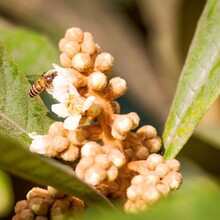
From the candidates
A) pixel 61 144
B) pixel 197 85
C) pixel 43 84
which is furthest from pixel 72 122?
pixel 197 85

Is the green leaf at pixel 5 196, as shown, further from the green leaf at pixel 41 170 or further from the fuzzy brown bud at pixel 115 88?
the green leaf at pixel 41 170

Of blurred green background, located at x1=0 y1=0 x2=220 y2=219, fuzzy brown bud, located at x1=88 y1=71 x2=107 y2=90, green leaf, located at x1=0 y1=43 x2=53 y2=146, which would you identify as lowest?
blurred green background, located at x1=0 y1=0 x2=220 y2=219

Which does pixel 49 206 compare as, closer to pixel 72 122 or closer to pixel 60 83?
pixel 72 122

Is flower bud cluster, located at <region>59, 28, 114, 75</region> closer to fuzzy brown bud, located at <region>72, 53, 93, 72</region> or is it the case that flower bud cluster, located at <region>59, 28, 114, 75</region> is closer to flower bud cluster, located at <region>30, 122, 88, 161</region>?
fuzzy brown bud, located at <region>72, 53, 93, 72</region>

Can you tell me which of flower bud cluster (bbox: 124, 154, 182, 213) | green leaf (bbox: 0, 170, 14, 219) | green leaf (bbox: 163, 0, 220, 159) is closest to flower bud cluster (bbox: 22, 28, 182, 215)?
flower bud cluster (bbox: 124, 154, 182, 213)

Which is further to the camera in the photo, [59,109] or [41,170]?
[59,109]
